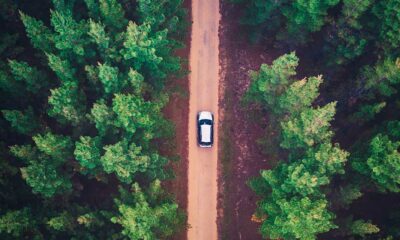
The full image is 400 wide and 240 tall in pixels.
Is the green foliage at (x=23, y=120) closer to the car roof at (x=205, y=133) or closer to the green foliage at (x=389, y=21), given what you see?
the car roof at (x=205, y=133)

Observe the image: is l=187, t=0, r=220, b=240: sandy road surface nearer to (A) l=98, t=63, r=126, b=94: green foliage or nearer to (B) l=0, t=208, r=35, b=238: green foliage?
(A) l=98, t=63, r=126, b=94: green foliage

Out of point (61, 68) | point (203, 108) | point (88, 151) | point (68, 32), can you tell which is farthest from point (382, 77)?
point (61, 68)

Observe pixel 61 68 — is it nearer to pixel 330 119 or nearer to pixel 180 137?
pixel 180 137

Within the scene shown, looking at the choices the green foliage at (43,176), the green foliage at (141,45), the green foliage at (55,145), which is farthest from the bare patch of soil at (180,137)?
the green foliage at (43,176)

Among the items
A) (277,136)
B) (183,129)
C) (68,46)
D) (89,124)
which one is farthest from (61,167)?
(277,136)

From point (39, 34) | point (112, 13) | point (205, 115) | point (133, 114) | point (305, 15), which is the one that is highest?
point (305, 15)

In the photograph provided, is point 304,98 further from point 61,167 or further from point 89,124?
point 61,167

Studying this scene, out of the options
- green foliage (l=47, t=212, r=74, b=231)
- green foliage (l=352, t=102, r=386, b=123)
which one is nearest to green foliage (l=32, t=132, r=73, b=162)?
green foliage (l=47, t=212, r=74, b=231)
